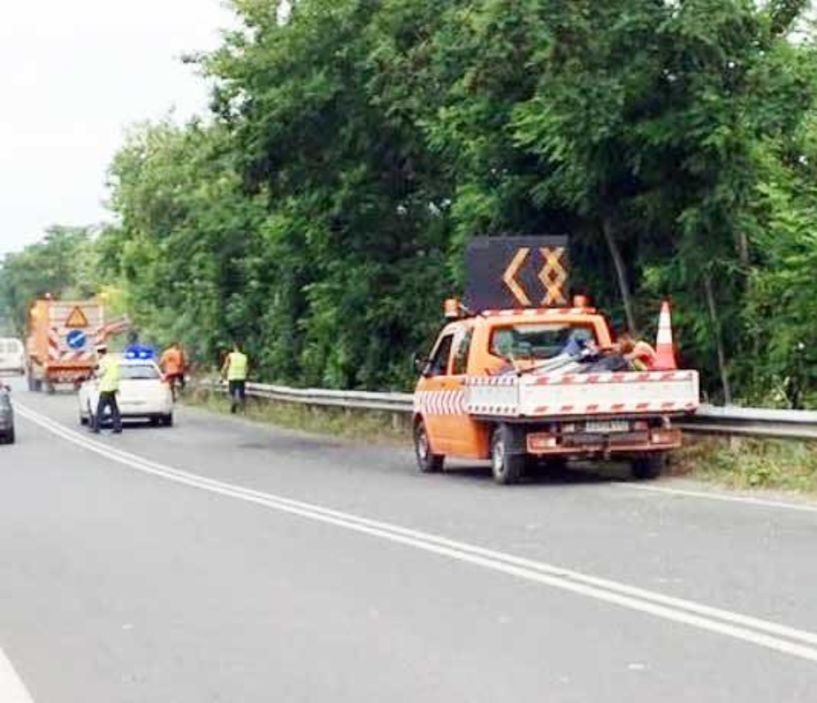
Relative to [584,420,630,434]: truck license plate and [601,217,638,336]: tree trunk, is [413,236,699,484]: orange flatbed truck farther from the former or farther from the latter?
[601,217,638,336]: tree trunk

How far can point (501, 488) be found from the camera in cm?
1861

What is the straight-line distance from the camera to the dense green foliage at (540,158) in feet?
67.3

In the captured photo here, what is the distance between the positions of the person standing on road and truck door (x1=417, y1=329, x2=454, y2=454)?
11.4 metres

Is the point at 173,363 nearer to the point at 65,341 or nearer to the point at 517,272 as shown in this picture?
the point at 65,341

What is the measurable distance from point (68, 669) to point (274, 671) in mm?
1045

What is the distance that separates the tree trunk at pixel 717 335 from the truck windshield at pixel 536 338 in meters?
1.94

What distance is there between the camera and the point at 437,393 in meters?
21.0

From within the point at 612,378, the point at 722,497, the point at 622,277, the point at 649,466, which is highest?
the point at 622,277

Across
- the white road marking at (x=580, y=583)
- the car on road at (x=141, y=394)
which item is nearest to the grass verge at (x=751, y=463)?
the white road marking at (x=580, y=583)

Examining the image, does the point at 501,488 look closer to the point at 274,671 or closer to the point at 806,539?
the point at 806,539

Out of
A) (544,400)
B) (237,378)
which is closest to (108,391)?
(237,378)

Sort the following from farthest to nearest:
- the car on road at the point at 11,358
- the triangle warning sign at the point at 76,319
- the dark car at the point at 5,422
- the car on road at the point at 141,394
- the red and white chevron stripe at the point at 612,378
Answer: the car on road at the point at 11,358, the triangle warning sign at the point at 76,319, the car on road at the point at 141,394, the dark car at the point at 5,422, the red and white chevron stripe at the point at 612,378

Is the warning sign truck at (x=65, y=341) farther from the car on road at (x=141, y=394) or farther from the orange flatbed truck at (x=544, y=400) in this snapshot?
the orange flatbed truck at (x=544, y=400)

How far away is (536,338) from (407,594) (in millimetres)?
9975
